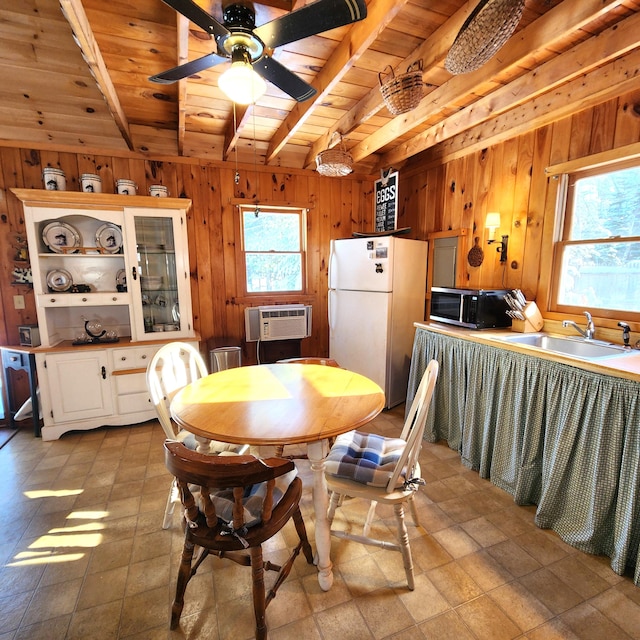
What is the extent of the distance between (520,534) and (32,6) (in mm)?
3854

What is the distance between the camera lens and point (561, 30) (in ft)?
5.10

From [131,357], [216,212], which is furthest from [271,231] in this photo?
[131,357]

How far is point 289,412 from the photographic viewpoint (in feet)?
4.67

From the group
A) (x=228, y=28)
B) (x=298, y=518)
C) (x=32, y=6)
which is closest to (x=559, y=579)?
(x=298, y=518)

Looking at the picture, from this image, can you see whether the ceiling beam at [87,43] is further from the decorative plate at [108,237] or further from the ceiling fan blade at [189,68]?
the decorative plate at [108,237]

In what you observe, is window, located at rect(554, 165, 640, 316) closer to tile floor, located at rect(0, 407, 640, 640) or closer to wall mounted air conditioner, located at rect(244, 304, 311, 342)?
tile floor, located at rect(0, 407, 640, 640)

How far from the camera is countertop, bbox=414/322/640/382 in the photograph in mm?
1486

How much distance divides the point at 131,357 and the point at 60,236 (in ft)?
3.77

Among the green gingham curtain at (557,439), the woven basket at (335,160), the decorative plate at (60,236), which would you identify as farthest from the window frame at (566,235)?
the decorative plate at (60,236)

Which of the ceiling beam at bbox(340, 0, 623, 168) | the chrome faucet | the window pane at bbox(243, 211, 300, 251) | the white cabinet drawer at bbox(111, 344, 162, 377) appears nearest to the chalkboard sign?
the ceiling beam at bbox(340, 0, 623, 168)

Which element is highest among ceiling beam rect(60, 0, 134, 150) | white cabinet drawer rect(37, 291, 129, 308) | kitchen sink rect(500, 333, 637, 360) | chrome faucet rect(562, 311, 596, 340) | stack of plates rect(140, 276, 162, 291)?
ceiling beam rect(60, 0, 134, 150)

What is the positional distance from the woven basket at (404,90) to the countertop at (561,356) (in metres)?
1.41

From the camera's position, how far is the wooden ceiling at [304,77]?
1.61 metres

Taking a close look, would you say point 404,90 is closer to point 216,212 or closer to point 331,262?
point 331,262
